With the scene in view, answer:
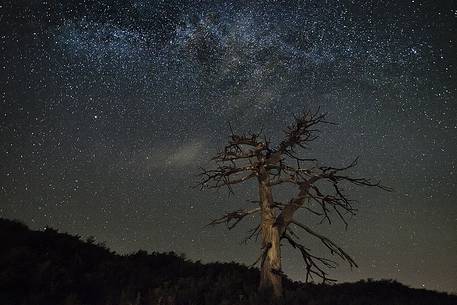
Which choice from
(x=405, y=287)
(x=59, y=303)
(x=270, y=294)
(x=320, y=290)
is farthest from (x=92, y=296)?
(x=405, y=287)

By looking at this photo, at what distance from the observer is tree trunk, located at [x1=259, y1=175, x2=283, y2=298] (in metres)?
10.0

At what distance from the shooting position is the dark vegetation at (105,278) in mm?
7746

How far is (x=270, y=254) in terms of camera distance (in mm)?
10180

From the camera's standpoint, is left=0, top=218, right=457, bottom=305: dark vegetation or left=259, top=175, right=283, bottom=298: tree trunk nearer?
left=0, top=218, right=457, bottom=305: dark vegetation

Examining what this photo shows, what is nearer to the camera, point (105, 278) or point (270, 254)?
point (105, 278)

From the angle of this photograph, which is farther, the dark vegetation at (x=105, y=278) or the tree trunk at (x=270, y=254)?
the tree trunk at (x=270, y=254)

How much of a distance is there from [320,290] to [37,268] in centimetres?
849

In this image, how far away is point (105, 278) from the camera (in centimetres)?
966

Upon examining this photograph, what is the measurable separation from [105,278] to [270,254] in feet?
13.3

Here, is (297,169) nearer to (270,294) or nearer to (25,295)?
(270,294)

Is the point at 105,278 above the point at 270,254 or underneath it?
underneath

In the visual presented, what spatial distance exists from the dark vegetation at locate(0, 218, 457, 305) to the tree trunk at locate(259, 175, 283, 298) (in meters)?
0.41

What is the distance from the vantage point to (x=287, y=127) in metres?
11.5

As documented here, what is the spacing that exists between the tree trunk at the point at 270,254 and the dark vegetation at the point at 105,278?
408 mm
